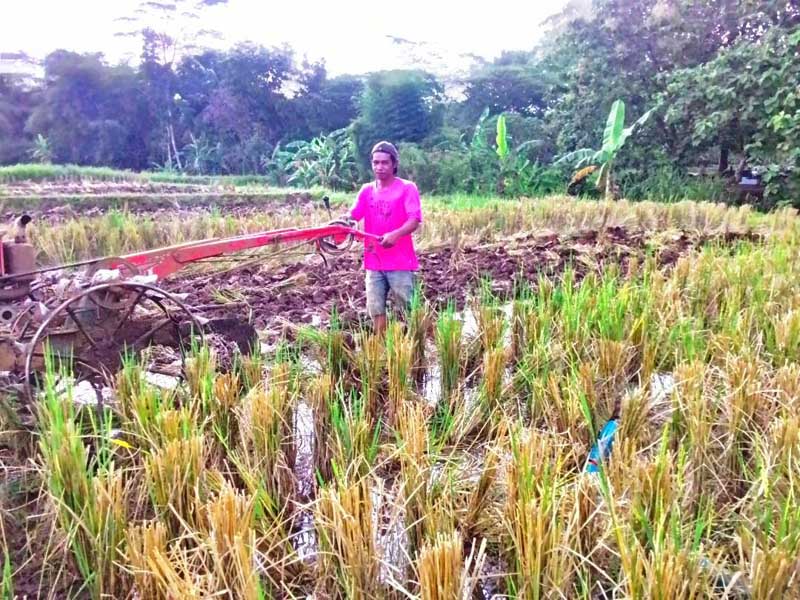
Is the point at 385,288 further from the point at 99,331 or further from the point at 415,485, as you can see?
the point at 415,485

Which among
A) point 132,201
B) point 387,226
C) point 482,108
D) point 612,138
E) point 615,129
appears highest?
point 482,108

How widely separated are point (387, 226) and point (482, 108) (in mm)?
22813

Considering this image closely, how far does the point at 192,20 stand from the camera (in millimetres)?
30203

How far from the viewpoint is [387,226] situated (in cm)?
425

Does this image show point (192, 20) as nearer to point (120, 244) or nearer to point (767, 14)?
point (767, 14)

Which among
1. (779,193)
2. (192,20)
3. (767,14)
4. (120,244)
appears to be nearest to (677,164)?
(779,193)

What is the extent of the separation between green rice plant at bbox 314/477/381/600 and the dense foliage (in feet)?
41.5

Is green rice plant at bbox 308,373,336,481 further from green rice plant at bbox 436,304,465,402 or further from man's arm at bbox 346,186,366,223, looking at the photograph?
man's arm at bbox 346,186,366,223

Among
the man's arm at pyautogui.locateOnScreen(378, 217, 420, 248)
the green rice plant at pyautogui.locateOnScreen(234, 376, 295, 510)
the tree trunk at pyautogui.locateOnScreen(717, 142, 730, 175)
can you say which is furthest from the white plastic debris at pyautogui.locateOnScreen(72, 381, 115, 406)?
the tree trunk at pyautogui.locateOnScreen(717, 142, 730, 175)

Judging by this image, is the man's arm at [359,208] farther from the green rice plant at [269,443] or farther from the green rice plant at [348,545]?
the green rice plant at [348,545]

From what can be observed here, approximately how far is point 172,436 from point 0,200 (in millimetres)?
12128

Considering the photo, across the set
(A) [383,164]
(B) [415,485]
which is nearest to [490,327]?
(A) [383,164]

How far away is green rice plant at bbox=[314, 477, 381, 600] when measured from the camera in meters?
1.79

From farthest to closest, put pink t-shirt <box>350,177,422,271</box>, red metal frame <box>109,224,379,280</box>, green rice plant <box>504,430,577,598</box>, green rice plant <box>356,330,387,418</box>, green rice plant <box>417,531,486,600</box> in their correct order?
pink t-shirt <box>350,177,422,271</box>
red metal frame <box>109,224,379,280</box>
green rice plant <box>356,330,387,418</box>
green rice plant <box>504,430,577,598</box>
green rice plant <box>417,531,486,600</box>
